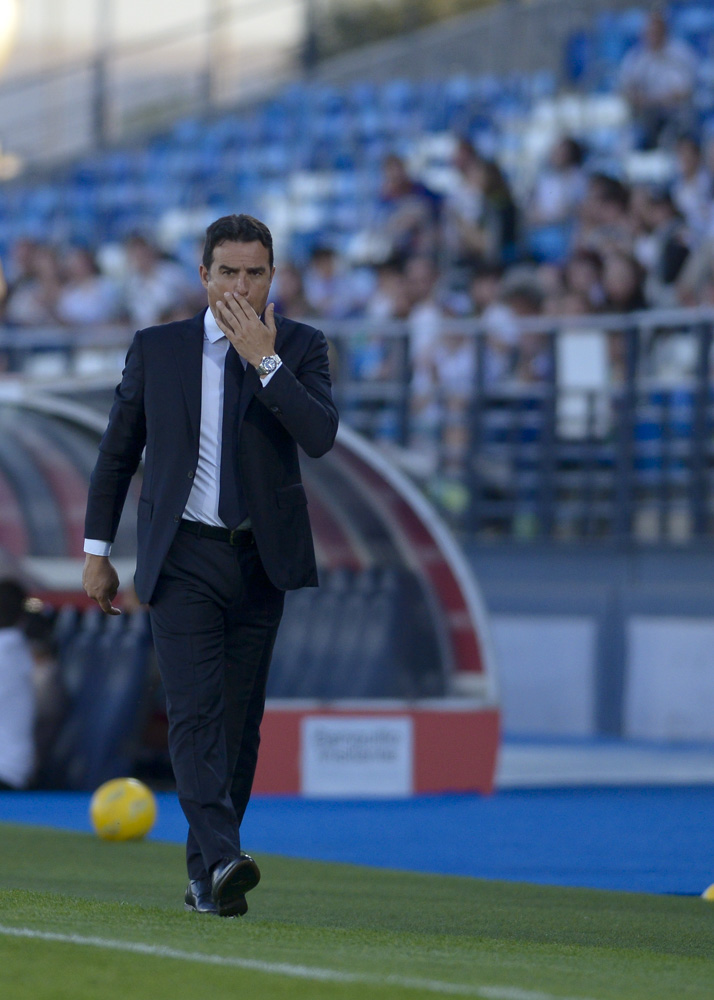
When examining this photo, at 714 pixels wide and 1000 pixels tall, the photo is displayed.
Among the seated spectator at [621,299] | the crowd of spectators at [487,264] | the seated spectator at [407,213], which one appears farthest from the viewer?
the seated spectator at [407,213]

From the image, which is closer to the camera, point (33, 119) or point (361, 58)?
point (361, 58)

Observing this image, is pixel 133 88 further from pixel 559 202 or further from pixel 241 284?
pixel 241 284

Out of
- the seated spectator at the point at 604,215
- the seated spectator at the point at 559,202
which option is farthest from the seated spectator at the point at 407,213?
the seated spectator at the point at 604,215

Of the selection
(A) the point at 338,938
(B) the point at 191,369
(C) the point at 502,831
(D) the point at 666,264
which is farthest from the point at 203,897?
(D) the point at 666,264

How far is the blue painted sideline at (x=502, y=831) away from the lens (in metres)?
8.44

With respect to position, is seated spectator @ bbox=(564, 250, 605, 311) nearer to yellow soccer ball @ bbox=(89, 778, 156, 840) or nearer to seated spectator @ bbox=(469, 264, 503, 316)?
seated spectator @ bbox=(469, 264, 503, 316)

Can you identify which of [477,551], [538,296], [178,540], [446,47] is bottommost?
[477,551]

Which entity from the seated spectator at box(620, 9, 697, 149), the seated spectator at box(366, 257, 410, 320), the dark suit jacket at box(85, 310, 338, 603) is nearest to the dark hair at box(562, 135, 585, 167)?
the seated spectator at box(620, 9, 697, 149)

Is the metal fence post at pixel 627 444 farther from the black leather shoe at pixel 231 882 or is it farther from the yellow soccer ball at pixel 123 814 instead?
the black leather shoe at pixel 231 882

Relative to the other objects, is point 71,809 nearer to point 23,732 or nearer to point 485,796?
point 23,732

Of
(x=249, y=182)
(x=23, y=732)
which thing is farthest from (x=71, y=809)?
(x=249, y=182)

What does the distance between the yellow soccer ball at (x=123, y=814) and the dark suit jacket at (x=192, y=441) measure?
3.54 m

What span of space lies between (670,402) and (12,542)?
5.08m

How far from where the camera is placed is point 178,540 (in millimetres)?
5504
